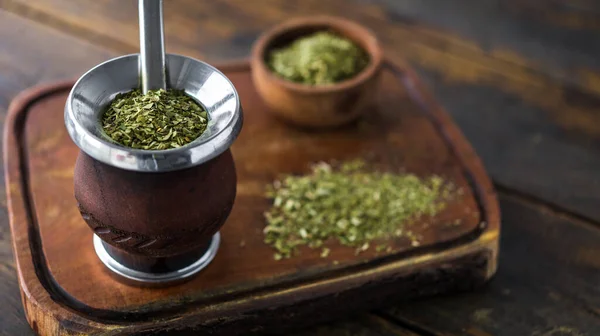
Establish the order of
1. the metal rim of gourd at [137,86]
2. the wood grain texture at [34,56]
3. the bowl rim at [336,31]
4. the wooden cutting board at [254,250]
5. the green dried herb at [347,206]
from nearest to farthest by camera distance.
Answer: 1. the metal rim of gourd at [137,86]
2. the wooden cutting board at [254,250]
3. the green dried herb at [347,206]
4. the bowl rim at [336,31]
5. the wood grain texture at [34,56]

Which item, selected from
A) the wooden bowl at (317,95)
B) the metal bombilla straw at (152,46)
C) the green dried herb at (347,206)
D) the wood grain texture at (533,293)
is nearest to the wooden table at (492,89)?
the wood grain texture at (533,293)

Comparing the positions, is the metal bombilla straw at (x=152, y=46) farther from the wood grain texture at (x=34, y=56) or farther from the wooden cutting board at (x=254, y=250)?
the wood grain texture at (x=34, y=56)

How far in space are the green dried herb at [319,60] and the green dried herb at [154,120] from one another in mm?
326

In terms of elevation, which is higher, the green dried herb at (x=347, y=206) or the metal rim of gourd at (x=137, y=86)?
the metal rim of gourd at (x=137, y=86)

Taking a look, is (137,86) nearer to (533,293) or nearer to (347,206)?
(347,206)

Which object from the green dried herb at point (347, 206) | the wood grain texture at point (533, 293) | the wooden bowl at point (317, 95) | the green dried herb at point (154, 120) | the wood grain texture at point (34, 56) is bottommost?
the wood grain texture at point (34, 56)

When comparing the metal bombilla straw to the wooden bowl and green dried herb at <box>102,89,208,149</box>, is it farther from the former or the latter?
the wooden bowl

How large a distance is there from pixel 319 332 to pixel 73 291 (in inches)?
11.9

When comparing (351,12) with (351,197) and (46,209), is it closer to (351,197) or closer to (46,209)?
(351,197)

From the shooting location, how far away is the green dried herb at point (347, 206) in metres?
1.08

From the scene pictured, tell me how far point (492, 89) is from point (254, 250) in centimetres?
60

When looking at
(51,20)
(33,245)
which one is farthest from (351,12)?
(33,245)

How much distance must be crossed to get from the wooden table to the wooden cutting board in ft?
0.16

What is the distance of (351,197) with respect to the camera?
3.74 ft
